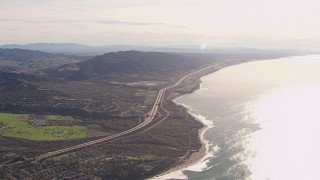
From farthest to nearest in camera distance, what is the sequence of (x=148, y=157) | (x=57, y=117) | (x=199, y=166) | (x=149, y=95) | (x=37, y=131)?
(x=149, y=95)
(x=57, y=117)
(x=37, y=131)
(x=148, y=157)
(x=199, y=166)

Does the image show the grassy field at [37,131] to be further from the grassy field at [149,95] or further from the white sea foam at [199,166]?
the grassy field at [149,95]

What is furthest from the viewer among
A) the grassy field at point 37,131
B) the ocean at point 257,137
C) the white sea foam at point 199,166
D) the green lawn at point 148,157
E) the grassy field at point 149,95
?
the grassy field at point 149,95

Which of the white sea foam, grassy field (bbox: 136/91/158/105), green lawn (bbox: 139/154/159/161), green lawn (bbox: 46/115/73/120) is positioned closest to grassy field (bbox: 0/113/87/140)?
green lawn (bbox: 46/115/73/120)

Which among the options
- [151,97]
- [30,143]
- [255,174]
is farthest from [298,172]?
[151,97]

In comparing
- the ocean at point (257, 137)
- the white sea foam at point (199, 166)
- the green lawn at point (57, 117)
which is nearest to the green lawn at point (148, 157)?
the white sea foam at point (199, 166)

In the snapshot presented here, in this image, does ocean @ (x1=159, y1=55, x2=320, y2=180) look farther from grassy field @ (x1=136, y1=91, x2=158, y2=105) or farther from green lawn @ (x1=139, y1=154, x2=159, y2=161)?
grassy field @ (x1=136, y1=91, x2=158, y2=105)

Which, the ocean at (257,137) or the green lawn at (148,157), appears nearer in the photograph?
the ocean at (257,137)

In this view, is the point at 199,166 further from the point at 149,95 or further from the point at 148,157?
the point at 149,95

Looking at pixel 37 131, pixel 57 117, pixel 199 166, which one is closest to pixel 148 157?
pixel 199 166

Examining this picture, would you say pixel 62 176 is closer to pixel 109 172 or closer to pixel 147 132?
pixel 109 172
